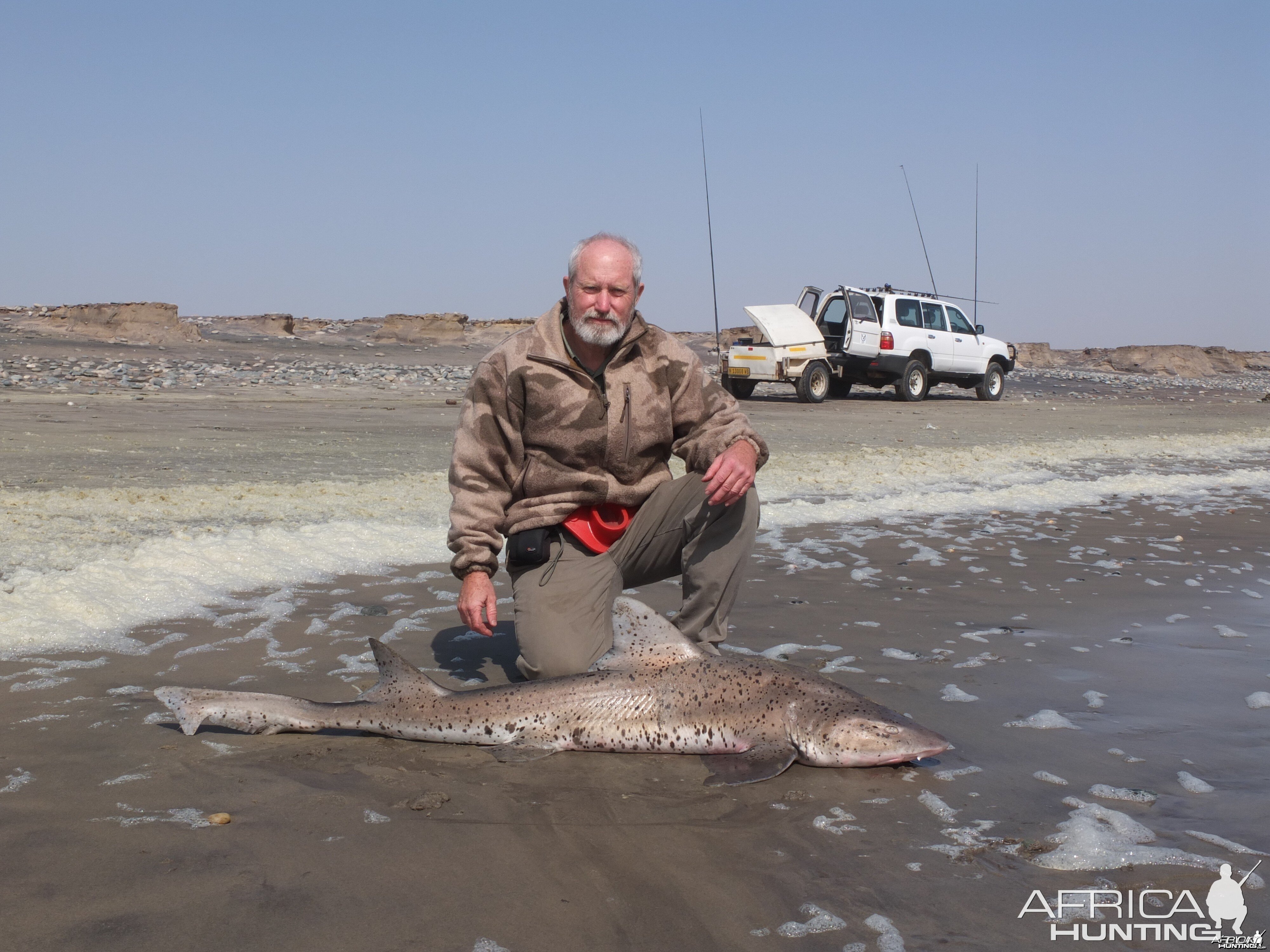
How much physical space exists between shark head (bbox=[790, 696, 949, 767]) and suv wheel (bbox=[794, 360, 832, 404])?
57.4ft

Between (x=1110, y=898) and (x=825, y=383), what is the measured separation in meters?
19.0

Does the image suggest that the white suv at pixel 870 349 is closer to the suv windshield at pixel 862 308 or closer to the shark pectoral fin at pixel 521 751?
the suv windshield at pixel 862 308

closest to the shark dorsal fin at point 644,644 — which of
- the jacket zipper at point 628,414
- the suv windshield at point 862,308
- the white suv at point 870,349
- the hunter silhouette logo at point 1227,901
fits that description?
the jacket zipper at point 628,414

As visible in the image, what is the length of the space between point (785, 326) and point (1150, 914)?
19.0m

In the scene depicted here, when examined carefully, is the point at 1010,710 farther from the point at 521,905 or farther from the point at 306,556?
the point at 306,556

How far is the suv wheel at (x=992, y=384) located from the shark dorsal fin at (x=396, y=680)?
2217 cm

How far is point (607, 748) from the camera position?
354cm

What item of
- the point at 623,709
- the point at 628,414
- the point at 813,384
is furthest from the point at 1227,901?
the point at 813,384

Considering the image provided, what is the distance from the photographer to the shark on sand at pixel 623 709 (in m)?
3.46

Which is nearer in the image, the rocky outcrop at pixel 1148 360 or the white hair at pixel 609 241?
the white hair at pixel 609 241

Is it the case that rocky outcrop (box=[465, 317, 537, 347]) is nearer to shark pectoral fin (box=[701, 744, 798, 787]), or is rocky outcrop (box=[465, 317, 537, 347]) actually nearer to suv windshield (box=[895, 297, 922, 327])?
suv windshield (box=[895, 297, 922, 327])

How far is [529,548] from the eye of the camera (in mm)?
4281

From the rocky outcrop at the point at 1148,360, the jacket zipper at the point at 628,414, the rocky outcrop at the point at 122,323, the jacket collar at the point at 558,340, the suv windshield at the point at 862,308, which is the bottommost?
the rocky outcrop at the point at 1148,360

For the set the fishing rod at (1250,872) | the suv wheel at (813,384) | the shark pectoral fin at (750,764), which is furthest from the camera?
the suv wheel at (813,384)
